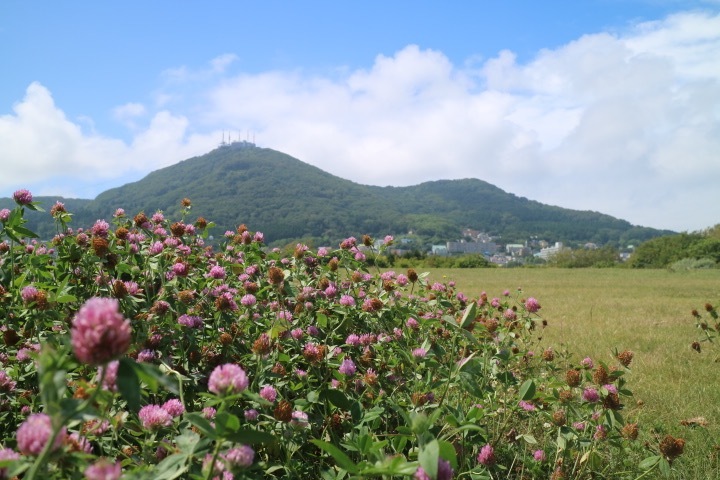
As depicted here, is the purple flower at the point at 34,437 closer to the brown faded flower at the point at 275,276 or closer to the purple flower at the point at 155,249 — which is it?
the brown faded flower at the point at 275,276

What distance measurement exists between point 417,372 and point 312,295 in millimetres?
642

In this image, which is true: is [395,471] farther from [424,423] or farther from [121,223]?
[121,223]

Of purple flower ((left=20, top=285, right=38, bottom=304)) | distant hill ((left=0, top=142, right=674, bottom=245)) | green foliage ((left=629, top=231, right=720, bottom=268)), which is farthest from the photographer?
distant hill ((left=0, top=142, right=674, bottom=245))

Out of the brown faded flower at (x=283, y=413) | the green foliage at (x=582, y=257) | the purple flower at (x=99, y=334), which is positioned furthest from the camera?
the green foliage at (x=582, y=257)

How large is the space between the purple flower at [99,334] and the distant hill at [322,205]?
3094 inches

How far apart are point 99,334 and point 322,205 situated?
11614 centimetres

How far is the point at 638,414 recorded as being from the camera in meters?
2.96

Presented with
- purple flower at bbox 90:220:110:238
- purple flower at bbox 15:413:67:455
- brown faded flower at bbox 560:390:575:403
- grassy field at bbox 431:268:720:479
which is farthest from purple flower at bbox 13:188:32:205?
grassy field at bbox 431:268:720:479

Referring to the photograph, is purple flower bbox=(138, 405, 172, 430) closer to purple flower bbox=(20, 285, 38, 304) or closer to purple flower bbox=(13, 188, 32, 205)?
purple flower bbox=(20, 285, 38, 304)

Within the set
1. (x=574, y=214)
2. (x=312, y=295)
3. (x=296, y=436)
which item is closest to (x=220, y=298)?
(x=312, y=295)

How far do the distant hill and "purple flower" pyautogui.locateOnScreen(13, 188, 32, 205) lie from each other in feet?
253

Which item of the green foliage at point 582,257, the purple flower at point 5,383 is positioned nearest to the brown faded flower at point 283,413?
the purple flower at point 5,383

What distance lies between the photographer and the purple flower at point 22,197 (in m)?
2.16

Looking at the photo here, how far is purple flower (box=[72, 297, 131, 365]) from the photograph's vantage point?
636 millimetres
